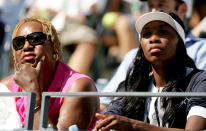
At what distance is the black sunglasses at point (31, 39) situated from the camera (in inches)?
133

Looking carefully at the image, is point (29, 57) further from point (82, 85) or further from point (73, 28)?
point (73, 28)

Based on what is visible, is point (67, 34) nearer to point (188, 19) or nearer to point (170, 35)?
point (188, 19)

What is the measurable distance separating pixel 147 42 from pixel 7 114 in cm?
111

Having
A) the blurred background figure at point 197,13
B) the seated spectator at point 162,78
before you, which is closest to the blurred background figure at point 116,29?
the blurred background figure at point 197,13

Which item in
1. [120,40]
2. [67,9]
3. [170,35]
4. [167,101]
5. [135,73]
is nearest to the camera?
[167,101]

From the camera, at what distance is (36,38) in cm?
338

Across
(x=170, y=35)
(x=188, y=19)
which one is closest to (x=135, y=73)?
(x=170, y=35)

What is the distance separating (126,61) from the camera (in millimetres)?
4340

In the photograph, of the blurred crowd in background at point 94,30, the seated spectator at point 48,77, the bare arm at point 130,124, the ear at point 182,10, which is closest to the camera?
the bare arm at point 130,124

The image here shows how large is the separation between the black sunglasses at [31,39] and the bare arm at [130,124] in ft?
3.47

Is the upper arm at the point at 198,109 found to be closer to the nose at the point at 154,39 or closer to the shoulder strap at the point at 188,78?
the shoulder strap at the point at 188,78

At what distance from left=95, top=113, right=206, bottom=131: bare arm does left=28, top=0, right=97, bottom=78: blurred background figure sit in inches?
107

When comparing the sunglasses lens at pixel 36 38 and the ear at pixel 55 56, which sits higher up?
the sunglasses lens at pixel 36 38

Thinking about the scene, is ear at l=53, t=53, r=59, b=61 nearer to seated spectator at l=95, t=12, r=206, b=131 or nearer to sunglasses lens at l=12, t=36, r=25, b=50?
sunglasses lens at l=12, t=36, r=25, b=50
